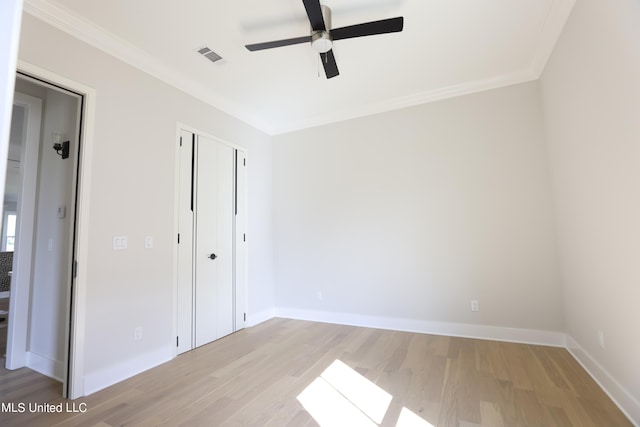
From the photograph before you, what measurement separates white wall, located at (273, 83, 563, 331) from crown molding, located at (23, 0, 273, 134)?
5.01 ft

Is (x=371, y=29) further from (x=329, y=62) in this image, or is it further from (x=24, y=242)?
(x=24, y=242)

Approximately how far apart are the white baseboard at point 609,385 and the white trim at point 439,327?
28 centimetres

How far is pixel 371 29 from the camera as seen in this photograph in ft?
8.29

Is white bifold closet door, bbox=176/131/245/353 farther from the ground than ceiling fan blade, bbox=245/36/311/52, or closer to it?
closer to it

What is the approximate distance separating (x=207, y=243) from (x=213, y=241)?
0.10 meters

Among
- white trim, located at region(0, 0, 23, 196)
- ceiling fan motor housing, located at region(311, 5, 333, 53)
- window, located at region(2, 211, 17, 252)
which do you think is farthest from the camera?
window, located at region(2, 211, 17, 252)

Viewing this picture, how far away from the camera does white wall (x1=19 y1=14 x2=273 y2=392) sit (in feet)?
8.83

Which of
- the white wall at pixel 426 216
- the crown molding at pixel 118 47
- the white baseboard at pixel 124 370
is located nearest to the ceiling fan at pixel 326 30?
the crown molding at pixel 118 47

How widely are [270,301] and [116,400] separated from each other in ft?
8.02

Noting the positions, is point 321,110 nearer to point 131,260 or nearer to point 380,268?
point 380,268

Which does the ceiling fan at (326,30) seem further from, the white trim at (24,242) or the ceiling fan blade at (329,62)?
the white trim at (24,242)

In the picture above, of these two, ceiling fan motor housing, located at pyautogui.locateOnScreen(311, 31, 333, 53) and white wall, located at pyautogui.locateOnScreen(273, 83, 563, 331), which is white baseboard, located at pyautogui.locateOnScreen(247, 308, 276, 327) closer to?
white wall, located at pyautogui.locateOnScreen(273, 83, 563, 331)

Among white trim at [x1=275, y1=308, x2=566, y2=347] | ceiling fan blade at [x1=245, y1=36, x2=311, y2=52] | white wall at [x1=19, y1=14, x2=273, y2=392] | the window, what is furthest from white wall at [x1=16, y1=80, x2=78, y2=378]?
the window

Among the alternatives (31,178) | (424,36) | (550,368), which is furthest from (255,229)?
(550,368)
